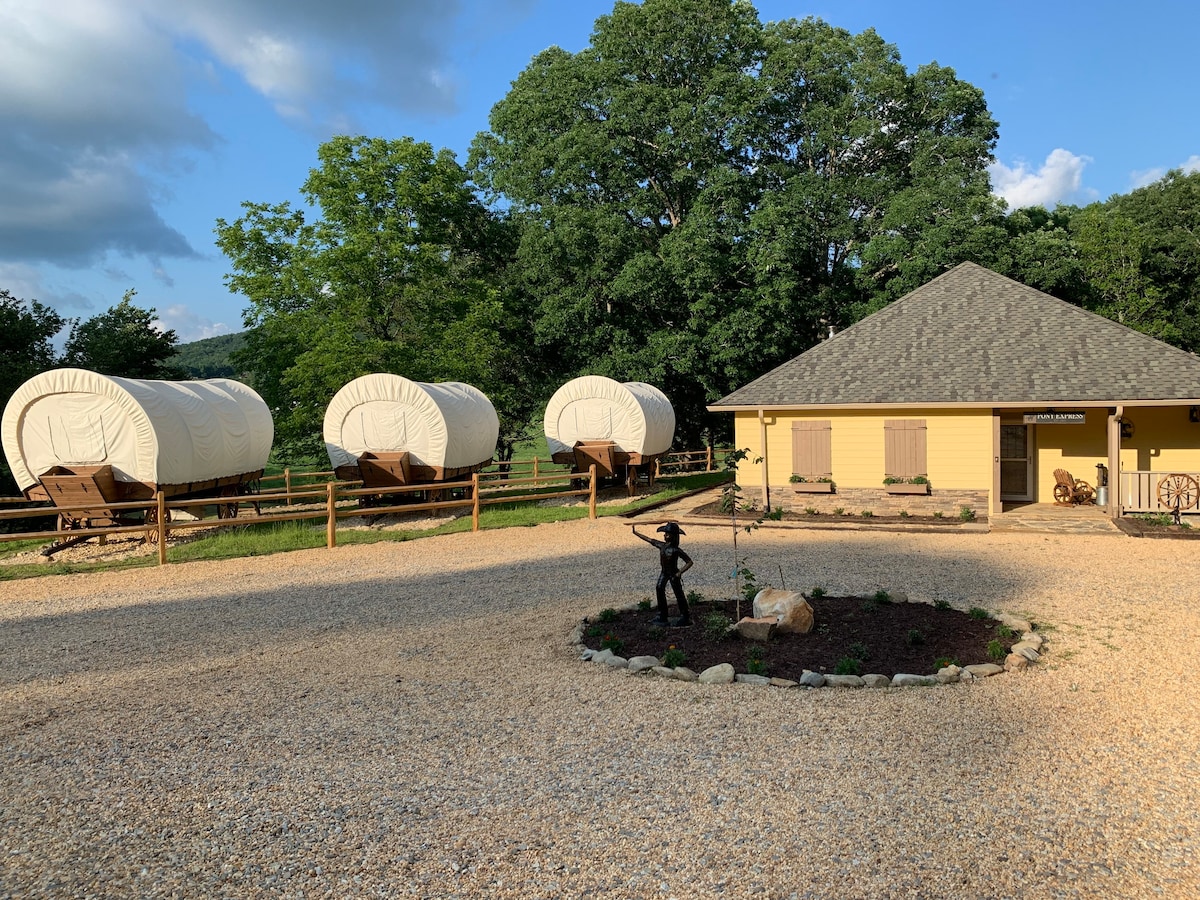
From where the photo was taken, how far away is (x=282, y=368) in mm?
28641

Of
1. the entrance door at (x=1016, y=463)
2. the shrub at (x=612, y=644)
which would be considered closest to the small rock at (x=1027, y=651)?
the shrub at (x=612, y=644)

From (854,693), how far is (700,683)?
130cm

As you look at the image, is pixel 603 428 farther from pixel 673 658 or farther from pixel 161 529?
pixel 673 658

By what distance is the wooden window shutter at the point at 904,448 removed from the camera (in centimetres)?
1756

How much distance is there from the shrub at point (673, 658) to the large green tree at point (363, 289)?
68.5 feet

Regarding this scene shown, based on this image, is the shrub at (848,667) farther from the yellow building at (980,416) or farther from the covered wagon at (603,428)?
the covered wagon at (603,428)

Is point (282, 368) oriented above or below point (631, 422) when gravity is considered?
above

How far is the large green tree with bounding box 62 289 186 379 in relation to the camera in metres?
29.0

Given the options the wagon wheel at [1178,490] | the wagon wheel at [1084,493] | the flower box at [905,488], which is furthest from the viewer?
the wagon wheel at [1084,493]

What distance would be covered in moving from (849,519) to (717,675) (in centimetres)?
1149

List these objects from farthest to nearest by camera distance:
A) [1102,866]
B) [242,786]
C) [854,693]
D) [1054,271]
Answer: [1054,271]
[854,693]
[242,786]
[1102,866]

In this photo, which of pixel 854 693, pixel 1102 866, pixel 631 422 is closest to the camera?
pixel 1102 866

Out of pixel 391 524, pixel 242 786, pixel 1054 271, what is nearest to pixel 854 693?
pixel 242 786

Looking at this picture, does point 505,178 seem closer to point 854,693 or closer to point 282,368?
point 282,368
